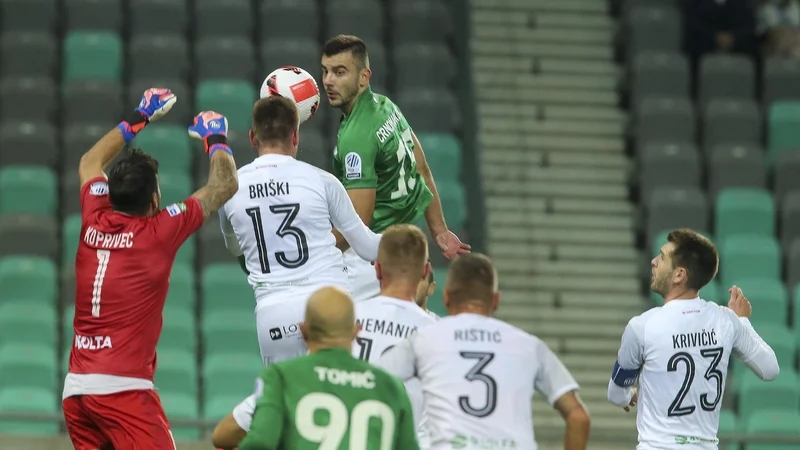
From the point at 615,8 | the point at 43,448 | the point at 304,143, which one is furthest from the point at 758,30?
the point at 43,448

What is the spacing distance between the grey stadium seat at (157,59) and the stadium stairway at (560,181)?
128 inches

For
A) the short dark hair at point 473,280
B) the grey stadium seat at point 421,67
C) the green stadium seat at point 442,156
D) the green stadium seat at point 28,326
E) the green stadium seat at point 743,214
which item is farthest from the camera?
the grey stadium seat at point 421,67

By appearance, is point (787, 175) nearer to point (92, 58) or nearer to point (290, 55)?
point (290, 55)

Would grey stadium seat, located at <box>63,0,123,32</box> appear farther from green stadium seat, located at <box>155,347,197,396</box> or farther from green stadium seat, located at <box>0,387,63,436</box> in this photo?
green stadium seat, located at <box>0,387,63,436</box>

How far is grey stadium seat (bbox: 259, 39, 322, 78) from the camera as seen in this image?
14070mm

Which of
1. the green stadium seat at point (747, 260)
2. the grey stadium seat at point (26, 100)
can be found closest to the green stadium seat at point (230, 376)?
the grey stadium seat at point (26, 100)

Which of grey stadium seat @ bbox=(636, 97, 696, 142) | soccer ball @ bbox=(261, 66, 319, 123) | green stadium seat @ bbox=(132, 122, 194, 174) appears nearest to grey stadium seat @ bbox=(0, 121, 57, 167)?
green stadium seat @ bbox=(132, 122, 194, 174)

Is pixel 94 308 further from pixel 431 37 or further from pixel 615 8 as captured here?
pixel 615 8

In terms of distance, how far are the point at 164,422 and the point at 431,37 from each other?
8.97 metres

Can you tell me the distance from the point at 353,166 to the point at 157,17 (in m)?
7.59

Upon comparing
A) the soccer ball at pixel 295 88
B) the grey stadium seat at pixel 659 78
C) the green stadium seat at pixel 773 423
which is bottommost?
the green stadium seat at pixel 773 423

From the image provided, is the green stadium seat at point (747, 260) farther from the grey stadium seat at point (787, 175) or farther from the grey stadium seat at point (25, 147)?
the grey stadium seat at point (25, 147)

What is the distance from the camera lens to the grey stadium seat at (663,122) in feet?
48.1

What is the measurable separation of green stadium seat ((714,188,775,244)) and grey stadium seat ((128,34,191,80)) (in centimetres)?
557
